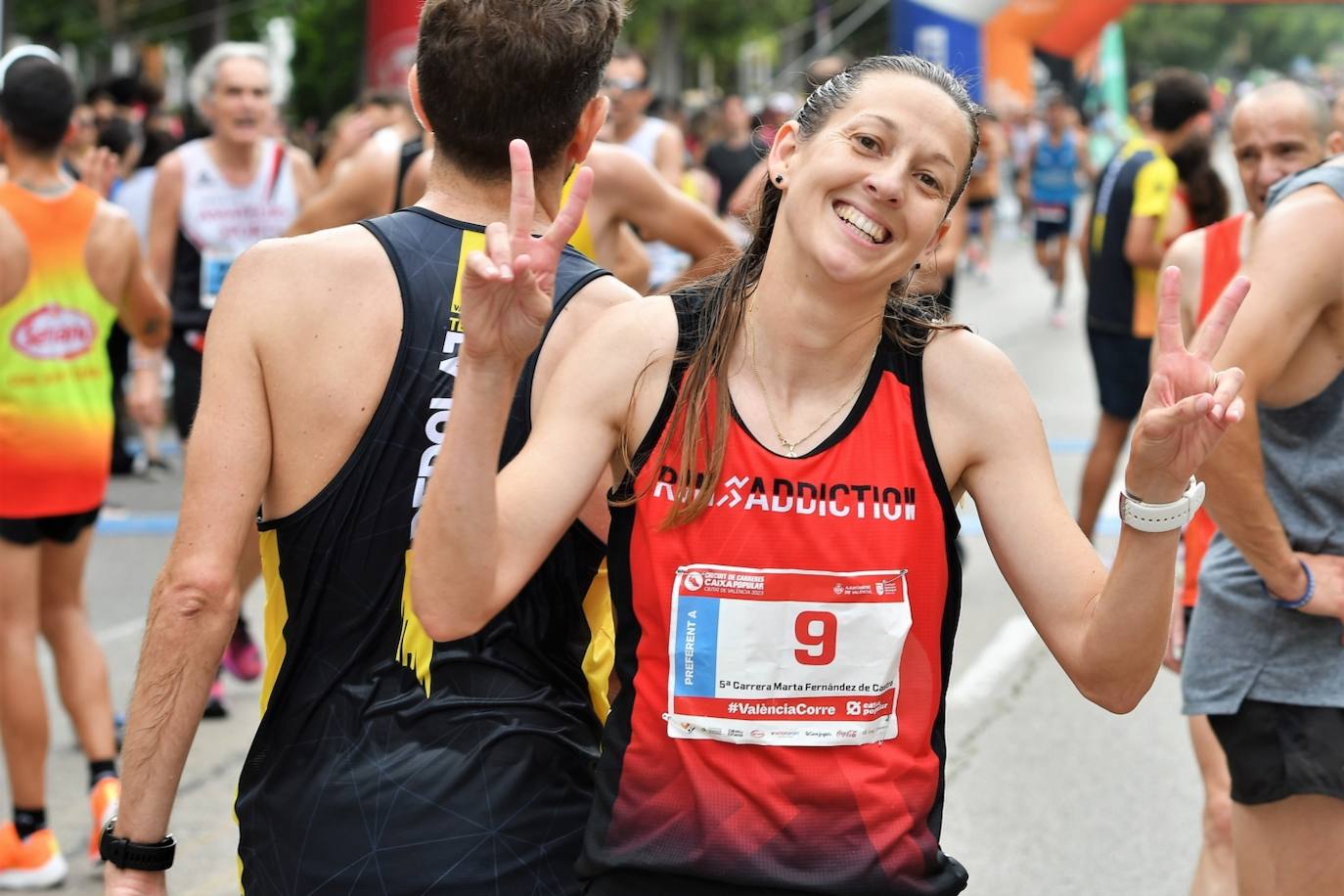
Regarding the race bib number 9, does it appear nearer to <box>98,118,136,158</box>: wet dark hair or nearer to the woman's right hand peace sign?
the woman's right hand peace sign

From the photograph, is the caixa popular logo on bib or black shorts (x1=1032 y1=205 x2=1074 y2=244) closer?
the caixa popular logo on bib

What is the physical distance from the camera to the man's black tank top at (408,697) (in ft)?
8.08

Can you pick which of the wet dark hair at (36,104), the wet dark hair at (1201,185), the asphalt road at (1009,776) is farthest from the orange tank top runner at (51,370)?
the wet dark hair at (1201,185)

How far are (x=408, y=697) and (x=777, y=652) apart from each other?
0.51 m

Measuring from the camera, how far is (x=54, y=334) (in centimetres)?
544

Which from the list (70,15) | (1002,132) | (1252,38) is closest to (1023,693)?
(1002,132)

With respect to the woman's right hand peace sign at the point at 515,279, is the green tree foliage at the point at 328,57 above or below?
below

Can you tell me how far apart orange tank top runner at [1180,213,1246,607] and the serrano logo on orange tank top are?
79.9 inches

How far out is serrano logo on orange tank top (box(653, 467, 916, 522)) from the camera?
7.63ft

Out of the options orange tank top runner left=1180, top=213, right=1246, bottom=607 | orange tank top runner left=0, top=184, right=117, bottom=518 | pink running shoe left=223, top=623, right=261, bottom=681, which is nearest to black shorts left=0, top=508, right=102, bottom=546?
orange tank top runner left=0, top=184, right=117, bottom=518

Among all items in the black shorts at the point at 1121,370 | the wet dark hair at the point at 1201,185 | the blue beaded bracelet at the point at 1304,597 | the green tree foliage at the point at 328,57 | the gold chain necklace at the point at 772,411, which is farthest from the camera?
the green tree foliage at the point at 328,57

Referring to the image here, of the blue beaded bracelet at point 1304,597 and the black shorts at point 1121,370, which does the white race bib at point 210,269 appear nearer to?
the black shorts at point 1121,370

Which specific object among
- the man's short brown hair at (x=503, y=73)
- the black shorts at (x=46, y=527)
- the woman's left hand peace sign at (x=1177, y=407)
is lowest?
the black shorts at (x=46, y=527)

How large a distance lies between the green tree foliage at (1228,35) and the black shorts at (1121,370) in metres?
96.4
